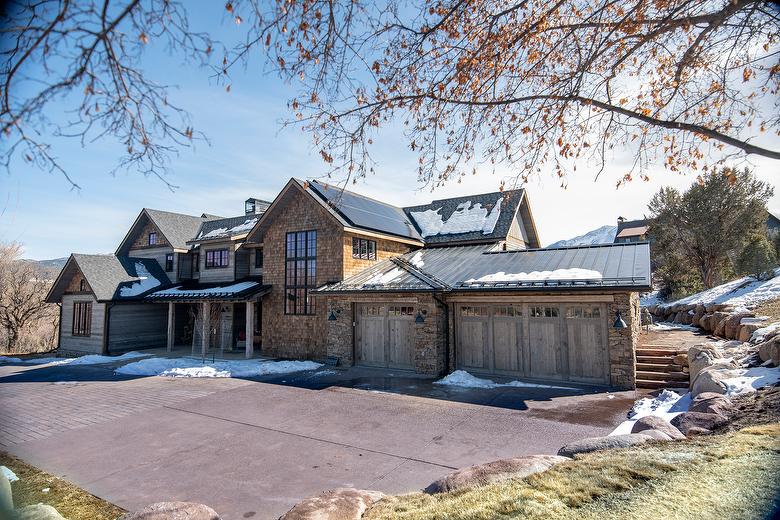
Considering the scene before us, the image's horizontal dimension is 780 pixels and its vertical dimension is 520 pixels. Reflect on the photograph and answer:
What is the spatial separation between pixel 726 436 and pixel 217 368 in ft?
52.0

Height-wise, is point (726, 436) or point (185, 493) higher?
point (726, 436)

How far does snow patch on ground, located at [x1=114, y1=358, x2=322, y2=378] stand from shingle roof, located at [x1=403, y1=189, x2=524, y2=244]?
915 centimetres

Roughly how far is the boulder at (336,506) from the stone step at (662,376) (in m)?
9.81

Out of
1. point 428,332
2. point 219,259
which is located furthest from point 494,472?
point 219,259

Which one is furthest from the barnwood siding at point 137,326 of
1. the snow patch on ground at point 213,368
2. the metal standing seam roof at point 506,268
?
the metal standing seam roof at point 506,268

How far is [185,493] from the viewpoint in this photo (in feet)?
19.0

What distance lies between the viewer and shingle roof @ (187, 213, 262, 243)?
23514 mm

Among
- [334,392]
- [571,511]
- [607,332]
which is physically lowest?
[334,392]

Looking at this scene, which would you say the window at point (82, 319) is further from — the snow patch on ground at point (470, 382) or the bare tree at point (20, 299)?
the snow patch on ground at point (470, 382)

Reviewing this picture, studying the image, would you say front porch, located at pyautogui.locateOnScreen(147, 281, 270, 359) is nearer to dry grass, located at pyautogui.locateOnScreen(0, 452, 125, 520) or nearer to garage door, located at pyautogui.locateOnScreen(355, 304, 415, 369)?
garage door, located at pyautogui.locateOnScreen(355, 304, 415, 369)

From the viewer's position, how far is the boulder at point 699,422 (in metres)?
6.07

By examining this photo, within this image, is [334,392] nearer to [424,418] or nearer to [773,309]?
[424,418]

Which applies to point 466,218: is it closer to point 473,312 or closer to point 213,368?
point 473,312

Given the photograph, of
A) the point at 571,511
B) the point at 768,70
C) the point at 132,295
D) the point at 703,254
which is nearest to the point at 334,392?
the point at 571,511
